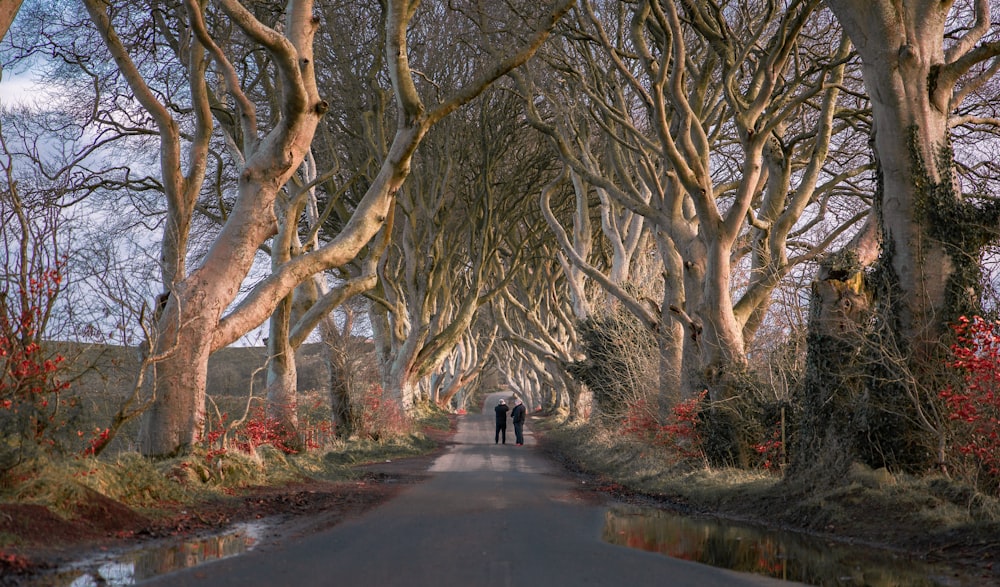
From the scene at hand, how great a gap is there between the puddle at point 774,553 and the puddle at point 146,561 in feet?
11.4

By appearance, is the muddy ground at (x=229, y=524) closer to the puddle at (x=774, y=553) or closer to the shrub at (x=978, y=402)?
the puddle at (x=774, y=553)

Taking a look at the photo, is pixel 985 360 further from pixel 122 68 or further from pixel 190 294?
pixel 122 68

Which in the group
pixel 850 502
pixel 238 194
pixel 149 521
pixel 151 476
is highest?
pixel 238 194

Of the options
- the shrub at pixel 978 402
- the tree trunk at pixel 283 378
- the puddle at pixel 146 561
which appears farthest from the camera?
the tree trunk at pixel 283 378

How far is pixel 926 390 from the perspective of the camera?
9930 millimetres

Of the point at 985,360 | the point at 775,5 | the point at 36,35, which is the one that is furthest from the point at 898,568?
the point at 36,35

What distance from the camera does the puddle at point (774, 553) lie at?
670 cm

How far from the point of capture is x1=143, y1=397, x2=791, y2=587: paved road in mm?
6258

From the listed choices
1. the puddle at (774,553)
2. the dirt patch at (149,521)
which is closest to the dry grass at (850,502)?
the puddle at (774,553)

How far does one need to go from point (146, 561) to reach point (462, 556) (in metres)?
2.41

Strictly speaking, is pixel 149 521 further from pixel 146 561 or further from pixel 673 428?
pixel 673 428

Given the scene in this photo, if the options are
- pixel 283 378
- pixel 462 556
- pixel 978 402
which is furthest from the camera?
pixel 283 378

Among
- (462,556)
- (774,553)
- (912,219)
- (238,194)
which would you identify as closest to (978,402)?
(912,219)

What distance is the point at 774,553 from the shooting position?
8.00 m
